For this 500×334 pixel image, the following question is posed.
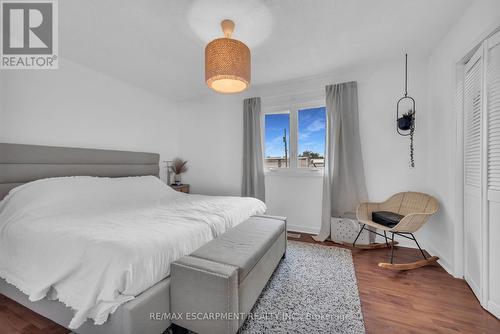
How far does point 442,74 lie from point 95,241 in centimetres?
360

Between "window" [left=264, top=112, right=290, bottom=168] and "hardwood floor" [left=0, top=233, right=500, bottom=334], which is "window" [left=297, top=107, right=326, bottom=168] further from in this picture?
"hardwood floor" [left=0, top=233, right=500, bottom=334]

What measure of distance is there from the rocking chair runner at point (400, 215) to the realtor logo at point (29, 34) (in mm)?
3827

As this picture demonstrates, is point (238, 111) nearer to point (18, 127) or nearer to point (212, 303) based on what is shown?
point (18, 127)

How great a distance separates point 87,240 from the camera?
4.25 ft

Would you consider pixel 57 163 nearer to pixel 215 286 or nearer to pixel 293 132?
pixel 215 286

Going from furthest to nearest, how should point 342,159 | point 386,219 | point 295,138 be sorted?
point 295,138
point 342,159
point 386,219

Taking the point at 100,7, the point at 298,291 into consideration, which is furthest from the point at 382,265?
the point at 100,7

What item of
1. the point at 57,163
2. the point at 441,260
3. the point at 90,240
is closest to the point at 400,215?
the point at 441,260

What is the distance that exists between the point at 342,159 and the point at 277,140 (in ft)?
3.72

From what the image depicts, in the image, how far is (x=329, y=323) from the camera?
1489mm

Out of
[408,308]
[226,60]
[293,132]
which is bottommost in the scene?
[408,308]

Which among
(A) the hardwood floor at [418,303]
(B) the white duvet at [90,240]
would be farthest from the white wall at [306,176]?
(B) the white duvet at [90,240]

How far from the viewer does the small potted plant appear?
4175mm

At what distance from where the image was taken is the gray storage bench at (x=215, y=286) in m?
1.22
